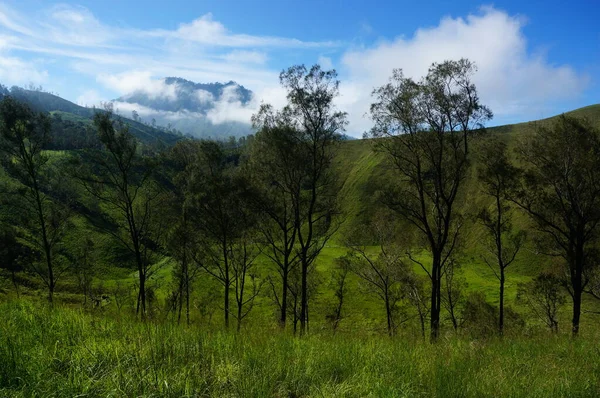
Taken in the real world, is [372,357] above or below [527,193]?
below

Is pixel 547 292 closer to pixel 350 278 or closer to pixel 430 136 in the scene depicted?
pixel 430 136

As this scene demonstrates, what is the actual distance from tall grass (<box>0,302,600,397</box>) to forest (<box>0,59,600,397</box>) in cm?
4

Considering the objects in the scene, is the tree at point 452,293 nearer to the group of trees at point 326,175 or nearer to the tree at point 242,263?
the group of trees at point 326,175

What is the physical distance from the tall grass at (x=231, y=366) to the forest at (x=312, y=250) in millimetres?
39

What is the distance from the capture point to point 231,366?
19.4 feet

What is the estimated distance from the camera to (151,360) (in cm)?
599

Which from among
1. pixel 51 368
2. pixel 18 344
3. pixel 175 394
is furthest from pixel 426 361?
pixel 18 344

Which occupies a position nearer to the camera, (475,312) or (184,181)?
(184,181)

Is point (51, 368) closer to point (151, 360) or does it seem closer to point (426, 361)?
point (151, 360)

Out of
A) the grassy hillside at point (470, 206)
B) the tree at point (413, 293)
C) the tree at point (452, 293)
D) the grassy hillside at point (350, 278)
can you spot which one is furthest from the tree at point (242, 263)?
the tree at point (452, 293)

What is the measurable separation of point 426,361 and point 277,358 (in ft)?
10.5

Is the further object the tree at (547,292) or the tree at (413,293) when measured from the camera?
the tree at (547,292)

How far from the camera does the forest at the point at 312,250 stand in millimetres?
5957

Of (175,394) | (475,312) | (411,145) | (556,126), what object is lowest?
(475,312)
